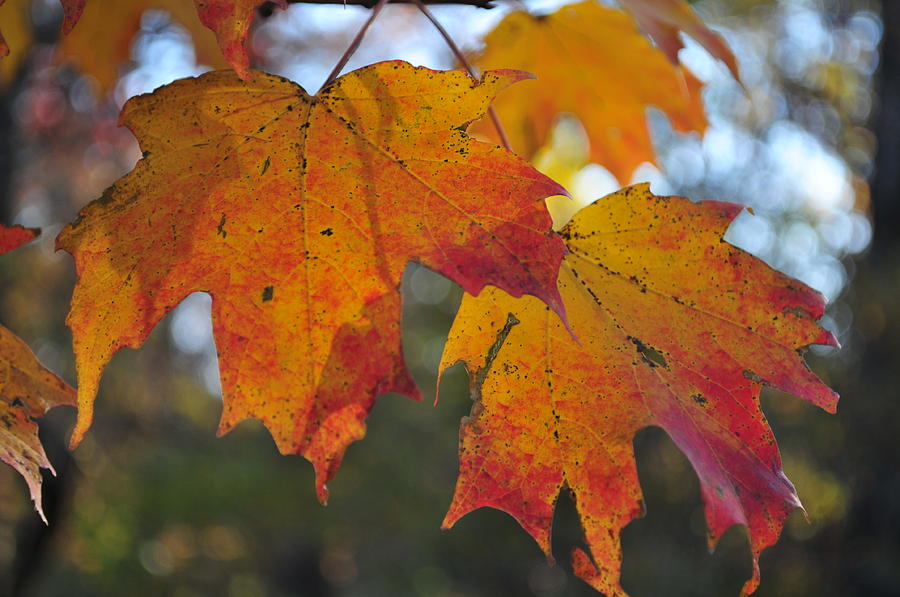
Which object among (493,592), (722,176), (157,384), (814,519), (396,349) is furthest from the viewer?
(157,384)

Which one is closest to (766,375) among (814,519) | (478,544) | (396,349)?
(396,349)

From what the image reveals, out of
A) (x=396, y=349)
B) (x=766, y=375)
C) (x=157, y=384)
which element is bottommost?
(x=157, y=384)

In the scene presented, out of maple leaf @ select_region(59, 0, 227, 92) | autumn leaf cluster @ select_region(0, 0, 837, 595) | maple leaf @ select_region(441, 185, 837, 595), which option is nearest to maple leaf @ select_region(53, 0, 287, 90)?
maple leaf @ select_region(59, 0, 227, 92)

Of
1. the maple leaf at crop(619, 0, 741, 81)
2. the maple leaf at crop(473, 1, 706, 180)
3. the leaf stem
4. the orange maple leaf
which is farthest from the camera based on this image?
the maple leaf at crop(473, 1, 706, 180)

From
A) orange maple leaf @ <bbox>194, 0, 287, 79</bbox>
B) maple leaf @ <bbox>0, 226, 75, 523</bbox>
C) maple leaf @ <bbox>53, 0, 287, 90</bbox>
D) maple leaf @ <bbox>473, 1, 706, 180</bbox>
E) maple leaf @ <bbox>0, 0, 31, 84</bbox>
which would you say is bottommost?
maple leaf @ <bbox>473, 1, 706, 180</bbox>

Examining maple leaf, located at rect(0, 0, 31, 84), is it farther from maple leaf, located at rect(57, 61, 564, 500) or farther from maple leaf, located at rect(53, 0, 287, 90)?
maple leaf, located at rect(57, 61, 564, 500)

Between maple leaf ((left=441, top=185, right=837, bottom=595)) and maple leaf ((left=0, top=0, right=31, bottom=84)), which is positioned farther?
maple leaf ((left=0, top=0, right=31, bottom=84))

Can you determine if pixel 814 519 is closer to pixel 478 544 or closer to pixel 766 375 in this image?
pixel 478 544
